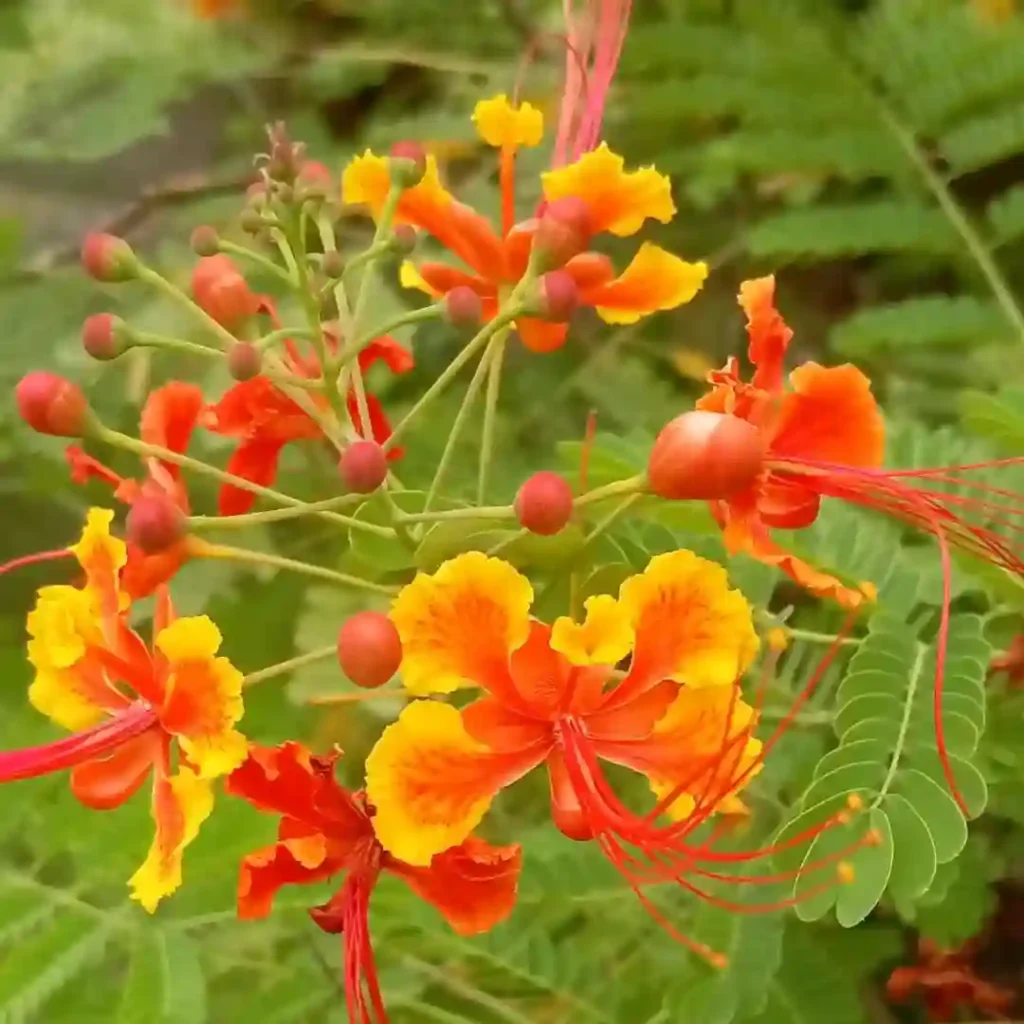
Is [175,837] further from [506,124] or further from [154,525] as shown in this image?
[506,124]

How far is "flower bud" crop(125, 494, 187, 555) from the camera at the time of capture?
0.65 m

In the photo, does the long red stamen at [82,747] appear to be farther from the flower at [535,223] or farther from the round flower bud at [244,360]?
the flower at [535,223]

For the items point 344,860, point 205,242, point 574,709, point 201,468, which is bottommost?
point 344,860

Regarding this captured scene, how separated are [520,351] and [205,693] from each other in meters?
0.97

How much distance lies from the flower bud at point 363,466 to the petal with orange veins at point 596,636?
0.37 ft

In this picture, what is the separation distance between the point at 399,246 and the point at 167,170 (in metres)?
1.50

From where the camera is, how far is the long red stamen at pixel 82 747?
67 cm

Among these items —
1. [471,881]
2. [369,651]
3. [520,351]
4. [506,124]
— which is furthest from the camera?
[520,351]

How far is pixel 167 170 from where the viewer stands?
2.06 metres

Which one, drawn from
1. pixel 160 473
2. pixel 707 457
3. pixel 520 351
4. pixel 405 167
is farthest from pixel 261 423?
pixel 520 351

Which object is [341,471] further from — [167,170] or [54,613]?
[167,170]

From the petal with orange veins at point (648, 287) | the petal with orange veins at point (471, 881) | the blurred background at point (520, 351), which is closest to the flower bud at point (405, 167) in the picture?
the petal with orange veins at point (648, 287)

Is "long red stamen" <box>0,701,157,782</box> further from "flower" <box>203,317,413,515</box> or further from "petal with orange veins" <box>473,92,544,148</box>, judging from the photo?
"petal with orange veins" <box>473,92,544,148</box>

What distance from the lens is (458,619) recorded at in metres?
0.62
